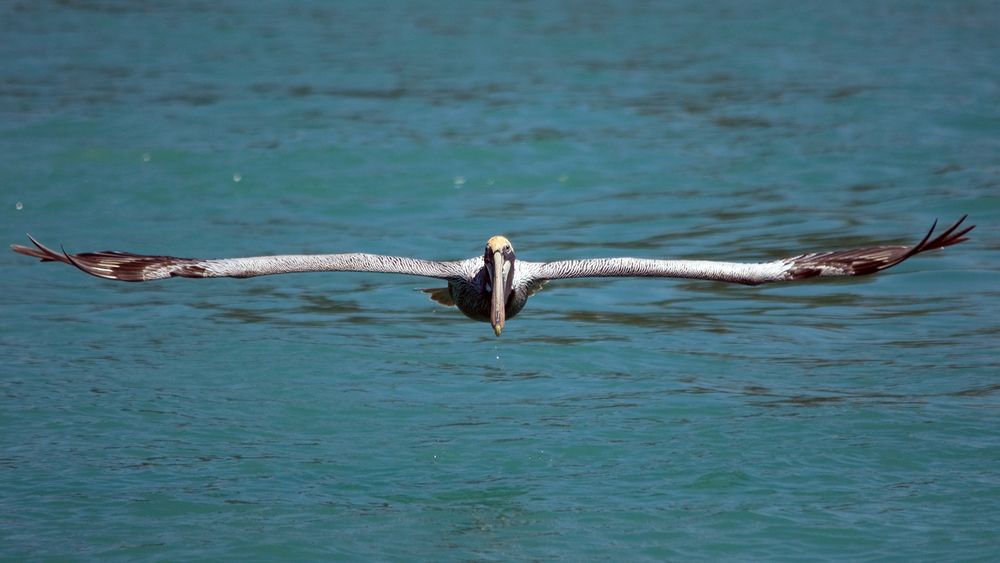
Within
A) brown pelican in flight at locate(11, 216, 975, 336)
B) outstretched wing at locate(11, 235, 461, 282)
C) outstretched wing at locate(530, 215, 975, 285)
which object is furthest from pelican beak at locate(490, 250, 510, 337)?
outstretched wing at locate(11, 235, 461, 282)

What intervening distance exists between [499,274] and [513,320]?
4126 millimetres

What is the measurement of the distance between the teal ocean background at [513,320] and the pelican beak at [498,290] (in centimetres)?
117

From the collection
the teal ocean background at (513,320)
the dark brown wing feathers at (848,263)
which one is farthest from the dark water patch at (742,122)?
the dark brown wing feathers at (848,263)

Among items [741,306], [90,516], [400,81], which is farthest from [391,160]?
[90,516]

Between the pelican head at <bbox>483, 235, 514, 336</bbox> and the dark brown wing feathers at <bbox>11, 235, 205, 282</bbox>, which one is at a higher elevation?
the dark brown wing feathers at <bbox>11, 235, 205, 282</bbox>

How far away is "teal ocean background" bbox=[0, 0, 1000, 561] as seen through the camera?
9.52m

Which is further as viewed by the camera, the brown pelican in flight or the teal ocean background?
the brown pelican in flight

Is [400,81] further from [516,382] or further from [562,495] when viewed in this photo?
[562,495]

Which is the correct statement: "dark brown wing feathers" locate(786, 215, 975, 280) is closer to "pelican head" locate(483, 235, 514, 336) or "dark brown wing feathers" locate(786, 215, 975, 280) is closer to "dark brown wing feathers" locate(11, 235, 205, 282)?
"pelican head" locate(483, 235, 514, 336)

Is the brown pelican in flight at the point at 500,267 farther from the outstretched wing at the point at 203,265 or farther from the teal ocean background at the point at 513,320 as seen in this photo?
the teal ocean background at the point at 513,320

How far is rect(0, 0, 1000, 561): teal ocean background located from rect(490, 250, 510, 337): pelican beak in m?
1.17

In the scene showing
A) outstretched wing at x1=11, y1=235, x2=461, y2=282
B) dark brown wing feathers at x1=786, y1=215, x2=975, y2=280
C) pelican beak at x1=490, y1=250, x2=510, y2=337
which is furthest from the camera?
outstretched wing at x1=11, y1=235, x2=461, y2=282

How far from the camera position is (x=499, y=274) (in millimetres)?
9930

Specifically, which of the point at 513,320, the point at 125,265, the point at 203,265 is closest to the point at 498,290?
the point at 203,265
